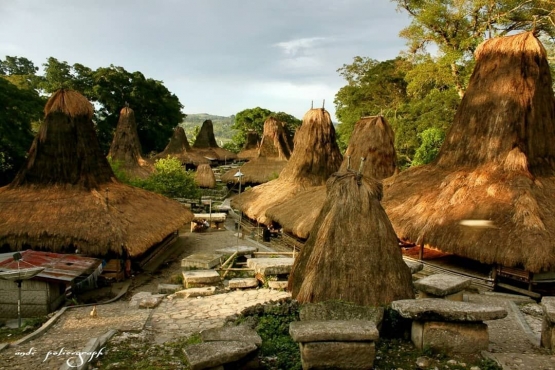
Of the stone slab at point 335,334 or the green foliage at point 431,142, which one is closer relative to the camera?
the stone slab at point 335,334

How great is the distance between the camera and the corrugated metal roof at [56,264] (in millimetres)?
9750

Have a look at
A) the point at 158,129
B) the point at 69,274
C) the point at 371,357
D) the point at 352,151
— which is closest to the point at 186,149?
the point at 158,129

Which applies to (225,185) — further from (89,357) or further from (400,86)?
(89,357)

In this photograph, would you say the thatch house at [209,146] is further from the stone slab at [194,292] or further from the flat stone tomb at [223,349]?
the flat stone tomb at [223,349]

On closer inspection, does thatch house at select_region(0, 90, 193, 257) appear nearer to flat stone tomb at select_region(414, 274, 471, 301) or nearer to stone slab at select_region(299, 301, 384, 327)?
stone slab at select_region(299, 301, 384, 327)

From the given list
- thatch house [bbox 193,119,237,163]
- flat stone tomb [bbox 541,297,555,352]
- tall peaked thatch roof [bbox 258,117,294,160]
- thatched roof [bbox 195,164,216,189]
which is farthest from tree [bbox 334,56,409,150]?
flat stone tomb [bbox 541,297,555,352]

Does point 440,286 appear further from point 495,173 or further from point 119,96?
point 119,96

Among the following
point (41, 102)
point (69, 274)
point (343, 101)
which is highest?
point (343, 101)

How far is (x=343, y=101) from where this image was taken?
116ft

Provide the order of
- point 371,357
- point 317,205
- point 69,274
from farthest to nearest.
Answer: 1. point 317,205
2. point 69,274
3. point 371,357

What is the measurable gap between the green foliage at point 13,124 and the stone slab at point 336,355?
21.0 meters

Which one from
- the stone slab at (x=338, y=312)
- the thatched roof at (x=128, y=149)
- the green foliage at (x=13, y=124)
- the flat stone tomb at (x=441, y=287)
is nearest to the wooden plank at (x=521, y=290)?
the flat stone tomb at (x=441, y=287)

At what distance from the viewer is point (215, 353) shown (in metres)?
4.41

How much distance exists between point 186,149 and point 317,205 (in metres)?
28.6
